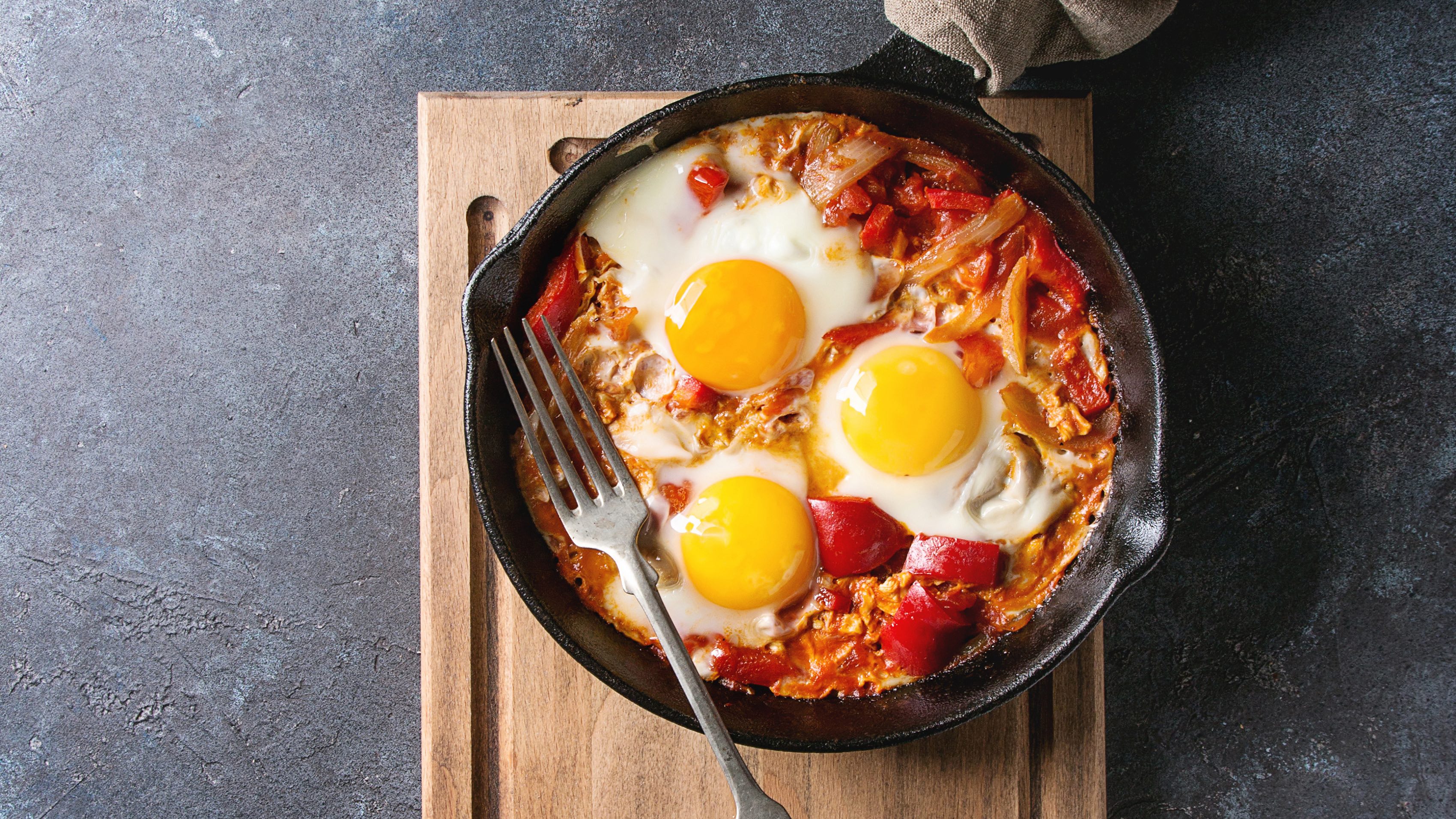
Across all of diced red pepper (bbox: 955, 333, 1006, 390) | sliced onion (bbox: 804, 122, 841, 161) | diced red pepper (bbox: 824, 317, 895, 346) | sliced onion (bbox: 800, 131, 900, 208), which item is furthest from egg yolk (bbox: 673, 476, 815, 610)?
sliced onion (bbox: 804, 122, 841, 161)

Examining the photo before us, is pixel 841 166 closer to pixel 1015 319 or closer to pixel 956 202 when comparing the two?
pixel 956 202

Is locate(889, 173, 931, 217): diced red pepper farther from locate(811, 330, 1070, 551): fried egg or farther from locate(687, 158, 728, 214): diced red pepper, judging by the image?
locate(687, 158, 728, 214): diced red pepper

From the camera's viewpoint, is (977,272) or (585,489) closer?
(585,489)

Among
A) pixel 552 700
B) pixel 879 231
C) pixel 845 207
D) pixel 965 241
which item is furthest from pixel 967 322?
pixel 552 700

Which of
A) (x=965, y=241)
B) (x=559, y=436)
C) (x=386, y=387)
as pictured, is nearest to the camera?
(x=559, y=436)

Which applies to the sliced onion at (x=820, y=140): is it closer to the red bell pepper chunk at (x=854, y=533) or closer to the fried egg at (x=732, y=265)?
the fried egg at (x=732, y=265)

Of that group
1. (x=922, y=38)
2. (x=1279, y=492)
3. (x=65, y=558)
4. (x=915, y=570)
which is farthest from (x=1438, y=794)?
(x=65, y=558)
